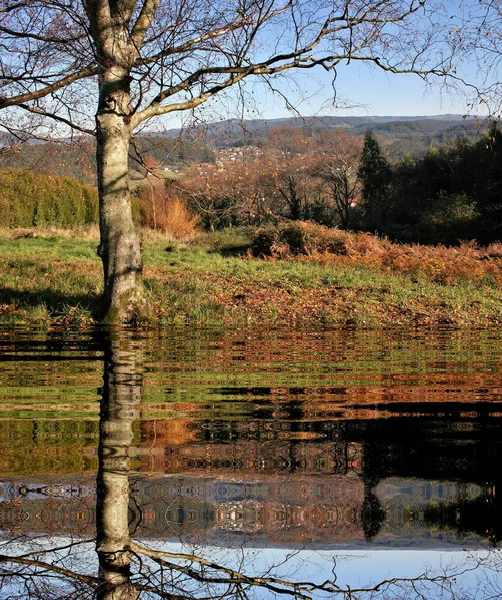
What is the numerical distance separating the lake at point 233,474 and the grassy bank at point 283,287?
6.70 m

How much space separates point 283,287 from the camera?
59.3 feet

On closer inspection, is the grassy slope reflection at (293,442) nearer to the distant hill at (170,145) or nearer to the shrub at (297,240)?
the distant hill at (170,145)

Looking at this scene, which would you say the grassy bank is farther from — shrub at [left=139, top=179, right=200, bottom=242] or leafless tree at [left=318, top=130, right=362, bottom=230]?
leafless tree at [left=318, top=130, right=362, bottom=230]

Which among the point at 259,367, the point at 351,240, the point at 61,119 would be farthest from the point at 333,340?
the point at 351,240

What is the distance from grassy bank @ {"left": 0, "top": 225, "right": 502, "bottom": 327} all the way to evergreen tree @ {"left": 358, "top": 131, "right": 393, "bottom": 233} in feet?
85.8

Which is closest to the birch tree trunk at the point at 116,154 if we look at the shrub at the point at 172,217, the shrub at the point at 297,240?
the shrub at the point at 297,240

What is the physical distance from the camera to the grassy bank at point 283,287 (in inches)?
609

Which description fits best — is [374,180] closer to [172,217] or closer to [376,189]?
[376,189]

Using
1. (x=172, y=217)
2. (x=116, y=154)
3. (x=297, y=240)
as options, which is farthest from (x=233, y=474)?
(x=172, y=217)

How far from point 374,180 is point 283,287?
3602 centimetres

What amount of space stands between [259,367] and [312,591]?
6064 mm

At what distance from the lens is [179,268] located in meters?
21.3

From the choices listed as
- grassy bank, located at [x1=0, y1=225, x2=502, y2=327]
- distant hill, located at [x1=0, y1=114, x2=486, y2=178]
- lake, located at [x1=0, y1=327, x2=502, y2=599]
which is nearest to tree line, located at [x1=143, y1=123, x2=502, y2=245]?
grassy bank, located at [x1=0, y1=225, x2=502, y2=327]

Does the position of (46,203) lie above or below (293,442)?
above
